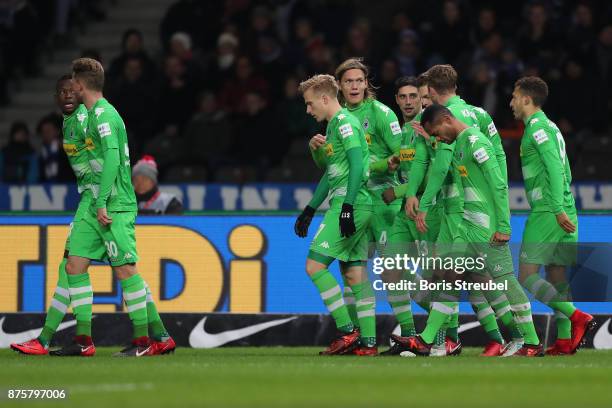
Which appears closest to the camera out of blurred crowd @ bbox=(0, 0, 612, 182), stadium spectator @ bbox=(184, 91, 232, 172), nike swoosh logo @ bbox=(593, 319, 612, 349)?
nike swoosh logo @ bbox=(593, 319, 612, 349)

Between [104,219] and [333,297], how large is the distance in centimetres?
186

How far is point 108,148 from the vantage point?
36.2ft

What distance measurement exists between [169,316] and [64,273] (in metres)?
1.72

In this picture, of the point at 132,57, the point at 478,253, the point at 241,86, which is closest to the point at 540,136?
the point at 478,253

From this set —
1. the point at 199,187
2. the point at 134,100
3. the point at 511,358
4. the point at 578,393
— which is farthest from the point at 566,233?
the point at 134,100

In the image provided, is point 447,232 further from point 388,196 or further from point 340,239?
point 340,239

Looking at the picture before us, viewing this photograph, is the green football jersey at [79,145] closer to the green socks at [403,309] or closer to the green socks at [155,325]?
the green socks at [155,325]

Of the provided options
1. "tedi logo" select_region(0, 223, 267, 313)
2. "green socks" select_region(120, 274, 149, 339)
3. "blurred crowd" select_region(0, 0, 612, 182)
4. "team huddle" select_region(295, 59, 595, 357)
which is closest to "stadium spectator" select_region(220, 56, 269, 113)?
"blurred crowd" select_region(0, 0, 612, 182)

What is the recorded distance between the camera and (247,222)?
13.6 metres

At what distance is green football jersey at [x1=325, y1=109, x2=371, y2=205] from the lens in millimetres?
11328

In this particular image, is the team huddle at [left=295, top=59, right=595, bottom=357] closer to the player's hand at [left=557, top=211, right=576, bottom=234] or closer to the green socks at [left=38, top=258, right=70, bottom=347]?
the player's hand at [left=557, top=211, right=576, bottom=234]

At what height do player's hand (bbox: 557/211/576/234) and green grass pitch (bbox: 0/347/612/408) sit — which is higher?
player's hand (bbox: 557/211/576/234)

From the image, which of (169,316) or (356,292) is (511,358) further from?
(169,316)

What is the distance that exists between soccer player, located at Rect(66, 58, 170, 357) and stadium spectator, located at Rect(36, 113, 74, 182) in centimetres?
651
